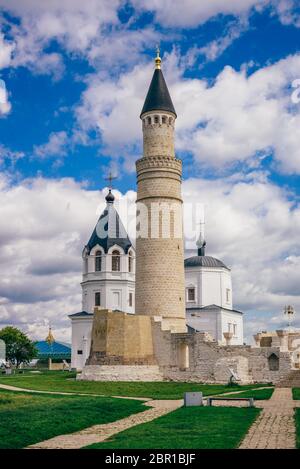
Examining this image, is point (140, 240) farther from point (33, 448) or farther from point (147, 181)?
point (33, 448)

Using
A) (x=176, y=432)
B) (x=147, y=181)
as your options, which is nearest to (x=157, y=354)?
(x=147, y=181)

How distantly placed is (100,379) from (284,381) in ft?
34.3

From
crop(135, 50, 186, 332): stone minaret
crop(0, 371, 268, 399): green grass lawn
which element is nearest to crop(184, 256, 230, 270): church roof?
crop(135, 50, 186, 332): stone minaret

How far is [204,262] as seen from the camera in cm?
5744

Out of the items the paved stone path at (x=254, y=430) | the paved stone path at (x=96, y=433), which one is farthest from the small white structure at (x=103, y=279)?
the paved stone path at (x=96, y=433)

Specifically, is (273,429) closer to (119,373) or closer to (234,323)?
(119,373)

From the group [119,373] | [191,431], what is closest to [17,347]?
[119,373]

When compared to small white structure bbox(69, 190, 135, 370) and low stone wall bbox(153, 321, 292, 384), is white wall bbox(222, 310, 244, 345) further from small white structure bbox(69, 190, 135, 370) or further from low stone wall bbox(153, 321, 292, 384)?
low stone wall bbox(153, 321, 292, 384)

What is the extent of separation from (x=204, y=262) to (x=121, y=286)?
889 cm

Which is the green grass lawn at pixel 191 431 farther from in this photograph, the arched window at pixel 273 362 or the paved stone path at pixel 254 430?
the arched window at pixel 273 362

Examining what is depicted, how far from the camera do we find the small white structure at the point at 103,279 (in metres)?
52.8

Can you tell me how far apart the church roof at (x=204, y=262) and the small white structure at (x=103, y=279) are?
620 cm

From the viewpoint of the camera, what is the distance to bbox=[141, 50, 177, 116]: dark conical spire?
3959 cm

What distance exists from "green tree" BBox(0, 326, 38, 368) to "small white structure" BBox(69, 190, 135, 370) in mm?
15557
